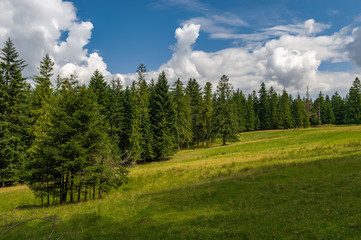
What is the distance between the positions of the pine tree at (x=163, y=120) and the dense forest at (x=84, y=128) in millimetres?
200

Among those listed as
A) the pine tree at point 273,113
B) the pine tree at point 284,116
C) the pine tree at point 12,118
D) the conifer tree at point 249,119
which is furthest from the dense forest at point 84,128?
the conifer tree at point 249,119

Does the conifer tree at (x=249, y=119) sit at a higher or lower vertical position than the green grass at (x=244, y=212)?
higher

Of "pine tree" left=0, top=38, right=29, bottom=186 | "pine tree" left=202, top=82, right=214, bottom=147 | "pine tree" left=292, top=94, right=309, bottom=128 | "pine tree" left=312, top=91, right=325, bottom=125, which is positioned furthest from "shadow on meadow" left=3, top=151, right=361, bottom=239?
"pine tree" left=312, top=91, right=325, bottom=125

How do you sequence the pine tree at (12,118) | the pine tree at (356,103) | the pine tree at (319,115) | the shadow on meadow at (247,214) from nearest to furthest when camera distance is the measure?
the shadow on meadow at (247,214)
the pine tree at (12,118)
the pine tree at (356,103)
the pine tree at (319,115)

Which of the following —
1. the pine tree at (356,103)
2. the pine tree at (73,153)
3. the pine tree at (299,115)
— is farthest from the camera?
the pine tree at (299,115)

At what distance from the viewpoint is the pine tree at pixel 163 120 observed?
41.9m

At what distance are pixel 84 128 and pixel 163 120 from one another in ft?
83.6

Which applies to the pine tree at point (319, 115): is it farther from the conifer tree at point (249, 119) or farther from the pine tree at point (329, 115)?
the conifer tree at point (249, 119)

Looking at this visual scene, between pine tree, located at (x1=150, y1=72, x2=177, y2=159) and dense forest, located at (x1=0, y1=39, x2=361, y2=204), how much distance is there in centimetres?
20

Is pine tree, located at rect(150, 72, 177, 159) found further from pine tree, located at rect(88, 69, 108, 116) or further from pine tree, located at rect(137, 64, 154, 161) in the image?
pine tree, located at rect(88, 69, 108, 116)

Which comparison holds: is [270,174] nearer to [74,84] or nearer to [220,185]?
[220,185]

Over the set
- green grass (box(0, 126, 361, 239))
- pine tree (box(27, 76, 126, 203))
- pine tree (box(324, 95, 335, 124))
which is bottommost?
green grass (box(0, 126, 361, 239))

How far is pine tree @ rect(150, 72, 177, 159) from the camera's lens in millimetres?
41875

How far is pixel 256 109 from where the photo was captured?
98375 mm
